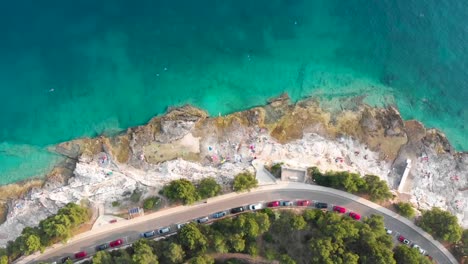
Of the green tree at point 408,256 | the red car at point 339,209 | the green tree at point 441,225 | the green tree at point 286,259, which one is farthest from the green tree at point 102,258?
the green tree at point 441,225

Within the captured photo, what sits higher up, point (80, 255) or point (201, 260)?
point (80, 255)

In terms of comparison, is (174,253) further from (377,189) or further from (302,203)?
(377,189)

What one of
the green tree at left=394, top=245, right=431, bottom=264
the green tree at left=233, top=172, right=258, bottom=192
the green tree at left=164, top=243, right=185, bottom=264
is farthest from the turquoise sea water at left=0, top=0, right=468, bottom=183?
the green tree at left=164, top=243, right=185, bottom=264

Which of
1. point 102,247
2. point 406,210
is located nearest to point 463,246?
point 406,210

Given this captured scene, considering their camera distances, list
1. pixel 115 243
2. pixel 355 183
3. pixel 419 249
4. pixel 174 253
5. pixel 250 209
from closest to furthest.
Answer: pixel 174 253 → pixel 115 243 → pixel 419 249 → pixel 250 209 → pixel 355 183

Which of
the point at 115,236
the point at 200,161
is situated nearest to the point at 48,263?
the point at 115,236

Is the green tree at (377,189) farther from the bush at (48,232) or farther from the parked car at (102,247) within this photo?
the bush at (48,232)
